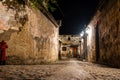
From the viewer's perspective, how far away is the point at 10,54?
459 inches

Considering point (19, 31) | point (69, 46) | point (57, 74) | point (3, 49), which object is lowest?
point (57, 74)

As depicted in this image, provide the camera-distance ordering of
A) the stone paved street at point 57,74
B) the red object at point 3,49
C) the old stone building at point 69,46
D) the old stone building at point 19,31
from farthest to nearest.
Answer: the old stone building at point 69,46, the old stone building at point 19,31, the red object at point 3,49, the stone paved street at point 57,74

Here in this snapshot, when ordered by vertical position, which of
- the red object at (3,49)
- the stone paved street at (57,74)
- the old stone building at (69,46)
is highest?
the old stone building at (69,46)

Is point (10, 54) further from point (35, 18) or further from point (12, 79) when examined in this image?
point (12, 79)

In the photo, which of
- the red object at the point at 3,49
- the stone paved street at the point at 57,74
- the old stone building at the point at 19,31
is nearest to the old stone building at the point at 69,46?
the old stone building at the point at 19,31

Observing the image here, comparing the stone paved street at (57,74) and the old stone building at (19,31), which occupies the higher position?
the old stone building at (19,31)

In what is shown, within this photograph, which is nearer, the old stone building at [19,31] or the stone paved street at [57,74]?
the stone paved street at [57,74]

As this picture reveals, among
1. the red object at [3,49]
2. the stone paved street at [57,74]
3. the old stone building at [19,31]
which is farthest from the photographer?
the old stone building at [19,31]

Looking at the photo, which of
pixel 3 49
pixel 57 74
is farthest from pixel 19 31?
pixel 57 74

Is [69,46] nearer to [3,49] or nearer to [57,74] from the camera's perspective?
[3,49]

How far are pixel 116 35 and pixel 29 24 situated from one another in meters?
5.76

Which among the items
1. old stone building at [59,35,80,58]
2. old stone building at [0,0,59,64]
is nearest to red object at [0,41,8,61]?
old stone building at [0,0,59,64]

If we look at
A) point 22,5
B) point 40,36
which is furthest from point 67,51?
point 22,5

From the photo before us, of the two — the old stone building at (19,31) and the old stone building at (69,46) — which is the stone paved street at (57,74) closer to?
the old stone building at (19,31)
